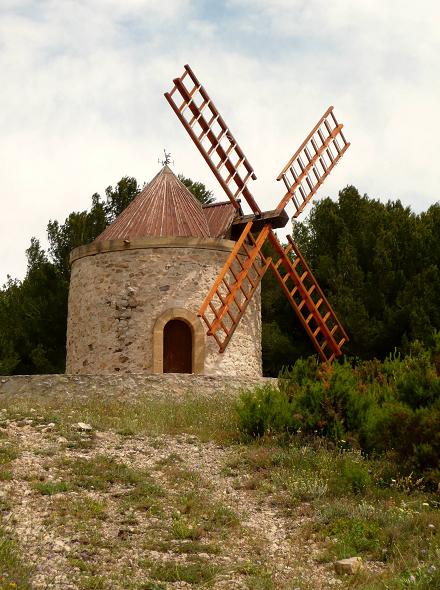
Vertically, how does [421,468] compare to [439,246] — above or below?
below

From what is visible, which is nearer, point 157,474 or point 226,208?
point 157,474

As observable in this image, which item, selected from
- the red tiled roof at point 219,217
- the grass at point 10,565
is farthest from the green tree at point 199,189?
the grass at point 10,565

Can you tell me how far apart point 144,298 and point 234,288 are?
58.1 inches

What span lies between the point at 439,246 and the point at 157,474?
12.0 m

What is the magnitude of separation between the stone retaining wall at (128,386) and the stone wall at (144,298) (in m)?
1.40

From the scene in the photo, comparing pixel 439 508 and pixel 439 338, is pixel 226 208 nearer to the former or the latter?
pixel 439 338

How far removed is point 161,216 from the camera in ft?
45.4

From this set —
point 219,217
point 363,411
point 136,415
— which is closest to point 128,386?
point 136,415

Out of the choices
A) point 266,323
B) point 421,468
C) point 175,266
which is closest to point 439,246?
point 266,323

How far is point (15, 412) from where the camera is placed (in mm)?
9742

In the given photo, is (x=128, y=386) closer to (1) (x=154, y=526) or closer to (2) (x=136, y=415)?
(2) (x=136, y=415)

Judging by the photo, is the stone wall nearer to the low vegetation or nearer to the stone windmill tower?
the stone windmill tower

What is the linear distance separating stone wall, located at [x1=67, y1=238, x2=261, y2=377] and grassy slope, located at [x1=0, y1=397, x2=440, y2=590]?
387 centimetres

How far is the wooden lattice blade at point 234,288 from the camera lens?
1259 centimetres
